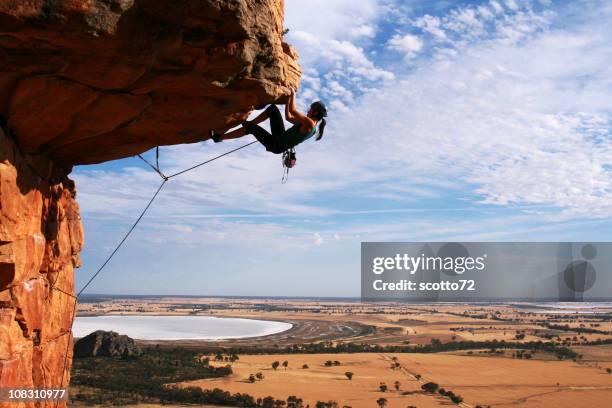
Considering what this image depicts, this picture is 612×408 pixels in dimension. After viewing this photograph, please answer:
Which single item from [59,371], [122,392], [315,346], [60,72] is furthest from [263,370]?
[60,72]

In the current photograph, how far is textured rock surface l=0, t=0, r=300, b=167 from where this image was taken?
669cm

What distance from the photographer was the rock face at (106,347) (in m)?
56.7

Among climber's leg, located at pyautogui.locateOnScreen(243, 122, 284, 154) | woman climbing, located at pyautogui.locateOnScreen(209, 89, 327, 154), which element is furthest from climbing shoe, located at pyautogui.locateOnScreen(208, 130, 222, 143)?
climber's leg, located at pyautogui.locateOnScreen(243, 122, 284, 154)

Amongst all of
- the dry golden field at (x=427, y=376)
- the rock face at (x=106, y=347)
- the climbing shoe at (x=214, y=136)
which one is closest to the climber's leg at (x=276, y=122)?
the climbing shoe at (x=214, y=136)

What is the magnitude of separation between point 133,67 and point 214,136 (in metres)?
2.85

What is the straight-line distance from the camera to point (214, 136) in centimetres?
1012

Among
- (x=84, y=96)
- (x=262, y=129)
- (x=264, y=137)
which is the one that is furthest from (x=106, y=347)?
(x=84, y=96)

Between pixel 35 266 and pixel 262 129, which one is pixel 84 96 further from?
pixel 262 129

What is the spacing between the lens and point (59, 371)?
10656 mm

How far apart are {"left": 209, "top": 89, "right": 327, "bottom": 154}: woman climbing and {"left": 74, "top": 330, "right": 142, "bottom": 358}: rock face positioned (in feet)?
171

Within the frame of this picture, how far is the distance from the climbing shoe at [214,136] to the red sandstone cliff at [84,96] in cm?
12

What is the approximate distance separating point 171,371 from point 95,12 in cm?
4829

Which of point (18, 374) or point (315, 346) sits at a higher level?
point (18, 374)

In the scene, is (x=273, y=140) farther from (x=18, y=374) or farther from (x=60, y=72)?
(x=18, y=374)
